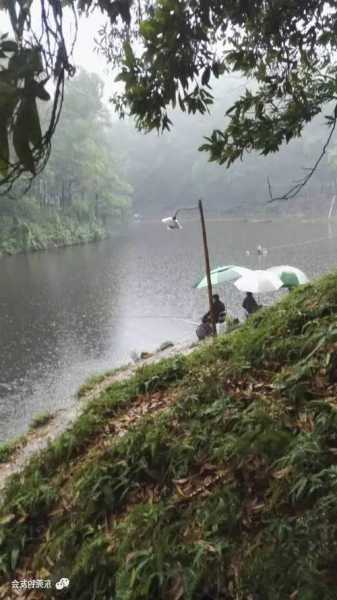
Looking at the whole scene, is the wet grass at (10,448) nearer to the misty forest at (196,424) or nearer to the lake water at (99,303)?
the misty forest at (196,424)

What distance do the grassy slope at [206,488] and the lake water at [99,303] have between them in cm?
533

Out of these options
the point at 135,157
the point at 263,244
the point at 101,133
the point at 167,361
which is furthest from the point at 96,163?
the point at 167,361

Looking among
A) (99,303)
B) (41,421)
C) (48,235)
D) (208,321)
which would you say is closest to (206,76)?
(41,421)

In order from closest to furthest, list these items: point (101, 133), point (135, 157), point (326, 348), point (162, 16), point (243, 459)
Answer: point (162, 16)
point (243, 459)
point (326, 348)
point (101, 133)
point (135, 157)

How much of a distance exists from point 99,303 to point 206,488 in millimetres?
15709

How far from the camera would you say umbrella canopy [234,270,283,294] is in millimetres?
9875

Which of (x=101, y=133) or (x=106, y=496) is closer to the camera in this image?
(x=106, y=496)

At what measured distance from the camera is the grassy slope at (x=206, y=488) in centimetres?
199

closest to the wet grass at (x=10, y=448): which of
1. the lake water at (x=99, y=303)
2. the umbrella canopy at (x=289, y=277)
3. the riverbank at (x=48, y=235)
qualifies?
the lake water at (x=99, y=303)

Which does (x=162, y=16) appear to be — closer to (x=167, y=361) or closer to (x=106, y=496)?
(x=106, y=496)

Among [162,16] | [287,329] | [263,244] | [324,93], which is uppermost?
[162,16]

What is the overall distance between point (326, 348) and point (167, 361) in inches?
67.0

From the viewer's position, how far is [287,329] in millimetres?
3736

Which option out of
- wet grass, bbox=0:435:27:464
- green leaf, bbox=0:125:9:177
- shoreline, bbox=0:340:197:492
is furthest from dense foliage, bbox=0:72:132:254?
green leaf, bbox=0:125:9:177
